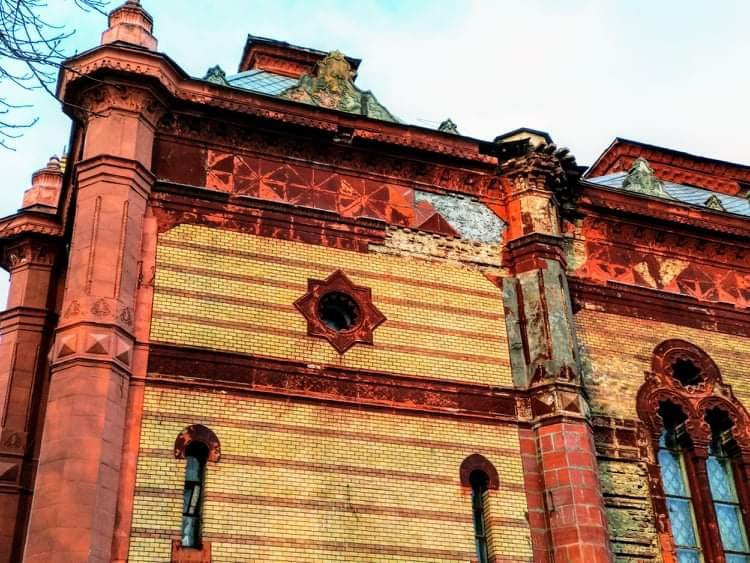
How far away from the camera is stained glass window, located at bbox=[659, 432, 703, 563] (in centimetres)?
1543

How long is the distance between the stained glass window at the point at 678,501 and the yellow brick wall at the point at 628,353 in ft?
3.28

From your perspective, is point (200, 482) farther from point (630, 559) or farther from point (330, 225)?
point (630, 559)

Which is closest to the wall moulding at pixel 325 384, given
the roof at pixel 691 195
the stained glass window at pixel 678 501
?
the stained glass window at pixel 678 501

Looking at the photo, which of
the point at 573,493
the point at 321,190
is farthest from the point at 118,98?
the point at 573,493

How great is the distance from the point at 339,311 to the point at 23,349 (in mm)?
6020

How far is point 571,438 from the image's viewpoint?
1435cm

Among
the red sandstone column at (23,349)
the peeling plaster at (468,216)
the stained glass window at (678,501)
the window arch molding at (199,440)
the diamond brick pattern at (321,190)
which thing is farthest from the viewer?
the peeling plaster at (468,216)

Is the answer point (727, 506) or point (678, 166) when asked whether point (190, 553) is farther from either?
point (678, 166)

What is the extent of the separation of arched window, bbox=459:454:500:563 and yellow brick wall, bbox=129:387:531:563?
11 cm

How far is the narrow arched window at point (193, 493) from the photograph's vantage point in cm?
1243

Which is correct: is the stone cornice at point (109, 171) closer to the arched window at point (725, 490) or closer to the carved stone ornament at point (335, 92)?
the carved stone ornament at point (335, 92)

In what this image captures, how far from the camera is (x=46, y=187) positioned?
19.6m

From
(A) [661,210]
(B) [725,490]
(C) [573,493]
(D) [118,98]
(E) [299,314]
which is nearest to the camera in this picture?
(C) [573,493]

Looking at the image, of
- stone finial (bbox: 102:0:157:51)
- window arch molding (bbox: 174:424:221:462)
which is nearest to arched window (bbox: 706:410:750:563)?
window arch molding (bbox: 174:424:221:462)
